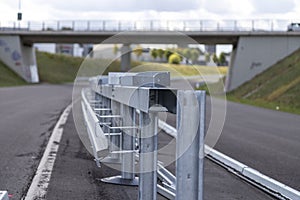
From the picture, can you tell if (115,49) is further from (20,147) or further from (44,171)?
(20,147)

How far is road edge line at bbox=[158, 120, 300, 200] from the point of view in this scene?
306 inches

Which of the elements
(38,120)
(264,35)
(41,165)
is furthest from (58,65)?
(41,165)

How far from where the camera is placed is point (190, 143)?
15.6 feet

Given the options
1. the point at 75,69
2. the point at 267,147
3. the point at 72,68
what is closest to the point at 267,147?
the point at 267,147

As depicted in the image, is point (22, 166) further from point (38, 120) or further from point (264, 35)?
point (264, 35)

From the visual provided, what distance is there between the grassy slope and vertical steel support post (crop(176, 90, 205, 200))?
25.9 m

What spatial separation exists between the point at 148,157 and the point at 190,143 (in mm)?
1415

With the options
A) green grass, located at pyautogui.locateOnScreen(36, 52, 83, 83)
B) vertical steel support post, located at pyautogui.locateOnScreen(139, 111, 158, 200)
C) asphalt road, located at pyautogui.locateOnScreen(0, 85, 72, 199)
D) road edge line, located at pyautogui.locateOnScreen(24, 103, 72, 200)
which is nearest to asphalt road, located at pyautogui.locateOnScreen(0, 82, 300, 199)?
asphalt road, located at pyautogui.locateOnScreen(0, 85, 72, 199)

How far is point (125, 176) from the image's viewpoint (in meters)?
8.18

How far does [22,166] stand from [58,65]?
303ft

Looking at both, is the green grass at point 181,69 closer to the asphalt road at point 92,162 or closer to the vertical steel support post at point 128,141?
the vertical steel support post at point 128,141

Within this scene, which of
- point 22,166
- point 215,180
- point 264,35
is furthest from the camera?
point 264,35

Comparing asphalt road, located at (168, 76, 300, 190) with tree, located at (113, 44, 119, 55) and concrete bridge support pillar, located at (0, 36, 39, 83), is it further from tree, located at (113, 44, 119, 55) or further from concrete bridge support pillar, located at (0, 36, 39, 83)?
concrete bridge support pillar, located at (0, 36, 39, 83)

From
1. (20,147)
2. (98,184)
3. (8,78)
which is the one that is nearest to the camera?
(98,184)
